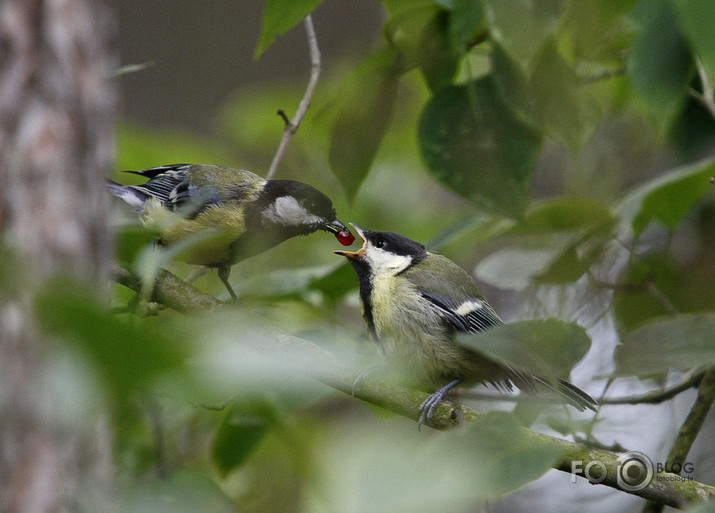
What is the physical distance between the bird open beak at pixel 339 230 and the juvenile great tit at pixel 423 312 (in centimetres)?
3

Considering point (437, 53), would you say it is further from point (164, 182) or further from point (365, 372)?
point (365, 372)

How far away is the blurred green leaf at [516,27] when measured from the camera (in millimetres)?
700

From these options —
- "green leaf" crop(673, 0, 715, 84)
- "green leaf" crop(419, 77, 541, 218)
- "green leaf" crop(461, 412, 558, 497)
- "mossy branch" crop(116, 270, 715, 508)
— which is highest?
"green leaf" crop(673, 0, 715, 84)

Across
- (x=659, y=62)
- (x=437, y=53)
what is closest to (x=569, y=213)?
(x=659, y=62)

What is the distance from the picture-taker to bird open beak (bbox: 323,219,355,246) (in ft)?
2.10

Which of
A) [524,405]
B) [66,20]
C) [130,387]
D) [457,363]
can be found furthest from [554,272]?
[66,20]

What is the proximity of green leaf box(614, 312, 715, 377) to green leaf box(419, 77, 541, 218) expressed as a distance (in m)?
0.16

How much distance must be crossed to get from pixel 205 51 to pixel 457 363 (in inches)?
111

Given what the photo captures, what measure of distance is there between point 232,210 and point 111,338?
452 mm

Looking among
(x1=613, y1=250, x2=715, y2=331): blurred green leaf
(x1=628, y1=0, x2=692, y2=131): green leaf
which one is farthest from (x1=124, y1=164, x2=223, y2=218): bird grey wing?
(x1=613, y1=250, x2=715, y2=331): blurred green leaf

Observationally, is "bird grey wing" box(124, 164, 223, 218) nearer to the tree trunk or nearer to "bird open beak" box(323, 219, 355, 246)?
"bird open beak" box(323, 219, 355, 246)

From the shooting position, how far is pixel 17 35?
1.33 metres

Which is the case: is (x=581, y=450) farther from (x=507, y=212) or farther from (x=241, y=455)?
(x=241, y=455)

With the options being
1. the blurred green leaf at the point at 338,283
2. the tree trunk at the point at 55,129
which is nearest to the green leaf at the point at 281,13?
the blurred green leaf at the point at 338,283
